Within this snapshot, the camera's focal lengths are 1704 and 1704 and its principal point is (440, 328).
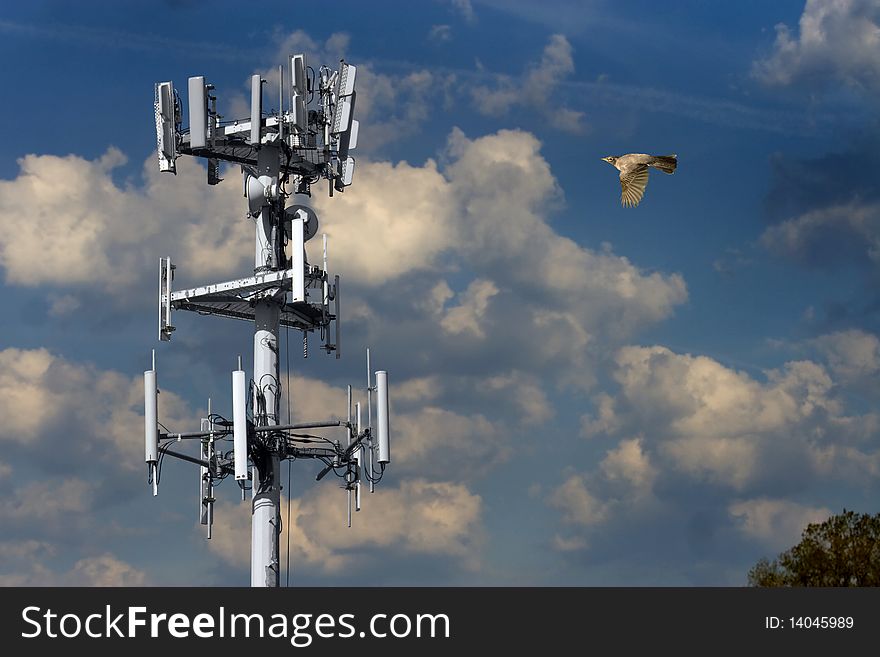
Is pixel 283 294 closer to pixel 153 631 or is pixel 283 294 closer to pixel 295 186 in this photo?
pixel 295 186

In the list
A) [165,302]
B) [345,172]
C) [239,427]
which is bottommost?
[239,427]

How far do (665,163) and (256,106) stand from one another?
23.9 metres

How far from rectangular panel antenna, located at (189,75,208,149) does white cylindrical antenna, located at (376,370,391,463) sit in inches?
483

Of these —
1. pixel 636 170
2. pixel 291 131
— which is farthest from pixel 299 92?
pixel 636 170

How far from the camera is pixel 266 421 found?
67.0 meters

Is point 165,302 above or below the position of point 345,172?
below

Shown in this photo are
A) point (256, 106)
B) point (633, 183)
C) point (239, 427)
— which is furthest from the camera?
point (256, 106)

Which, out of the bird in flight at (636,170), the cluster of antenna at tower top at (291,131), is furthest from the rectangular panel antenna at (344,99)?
the bird in flight at (636,170)

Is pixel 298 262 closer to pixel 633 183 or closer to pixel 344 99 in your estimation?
pixel 344 99

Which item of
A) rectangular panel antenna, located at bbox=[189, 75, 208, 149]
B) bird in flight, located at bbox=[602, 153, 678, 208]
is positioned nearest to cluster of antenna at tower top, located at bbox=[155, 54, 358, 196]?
rectangular panel antenna, located at bbox=[189, 75, 208, 149]

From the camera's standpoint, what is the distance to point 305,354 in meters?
69.7

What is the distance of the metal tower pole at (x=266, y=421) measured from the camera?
66.1 metres

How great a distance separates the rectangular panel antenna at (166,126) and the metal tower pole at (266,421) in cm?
492

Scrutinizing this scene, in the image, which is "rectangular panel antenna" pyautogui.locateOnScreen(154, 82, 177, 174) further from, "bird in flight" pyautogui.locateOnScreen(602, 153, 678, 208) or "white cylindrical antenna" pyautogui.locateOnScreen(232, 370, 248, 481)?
"bird in flight" pyautogui.locateOnScreen(602, 153, 678, 208)
